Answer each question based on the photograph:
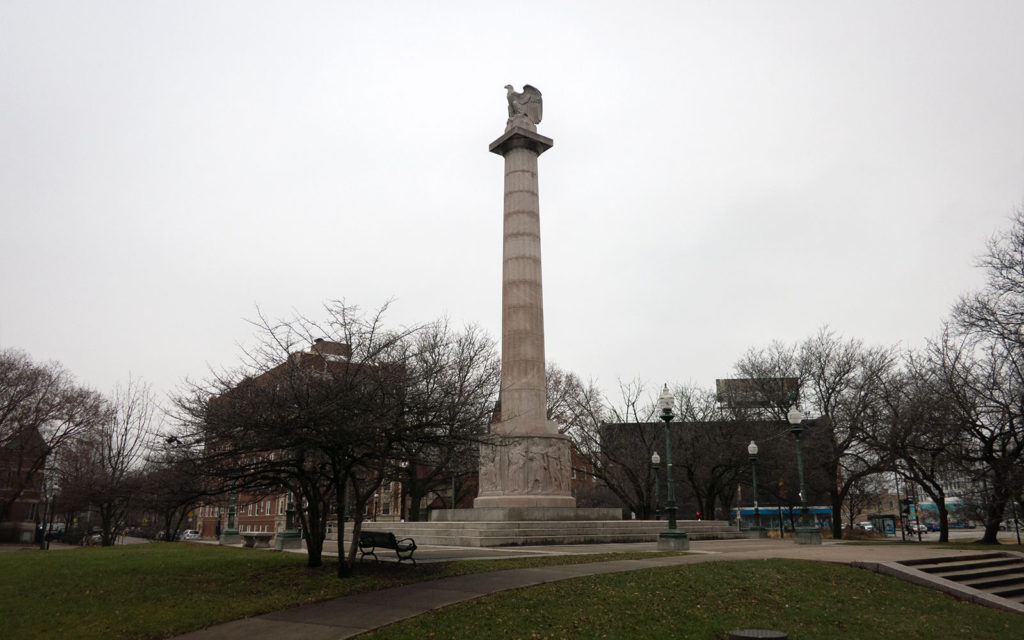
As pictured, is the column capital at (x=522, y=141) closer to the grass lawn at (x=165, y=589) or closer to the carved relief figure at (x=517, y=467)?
the carved relief figure at (x=517, y=467)

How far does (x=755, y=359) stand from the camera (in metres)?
44.4

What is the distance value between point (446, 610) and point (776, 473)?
36.3 m

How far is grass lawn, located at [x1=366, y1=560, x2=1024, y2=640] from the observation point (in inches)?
406

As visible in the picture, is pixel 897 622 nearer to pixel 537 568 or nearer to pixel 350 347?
pixel 537 568

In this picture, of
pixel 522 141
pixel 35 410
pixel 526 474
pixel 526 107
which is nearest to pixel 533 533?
pixel 526 474

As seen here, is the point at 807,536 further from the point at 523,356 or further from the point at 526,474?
the point at 523,356

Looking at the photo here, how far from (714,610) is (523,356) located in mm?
18457

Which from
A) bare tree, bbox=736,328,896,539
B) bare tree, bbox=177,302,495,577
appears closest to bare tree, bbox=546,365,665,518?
bare tree, bbox=736,328,896,539

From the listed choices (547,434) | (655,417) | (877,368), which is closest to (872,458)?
(877,368)

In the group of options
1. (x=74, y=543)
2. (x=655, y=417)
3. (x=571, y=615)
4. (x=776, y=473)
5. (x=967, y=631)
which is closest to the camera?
(x=571, y=615)

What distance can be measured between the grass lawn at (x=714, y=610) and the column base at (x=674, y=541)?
597 centimetres

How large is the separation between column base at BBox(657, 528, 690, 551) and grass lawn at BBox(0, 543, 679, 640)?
346 centimetres

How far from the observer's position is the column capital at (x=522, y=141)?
104 feet

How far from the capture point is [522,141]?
3191cm
